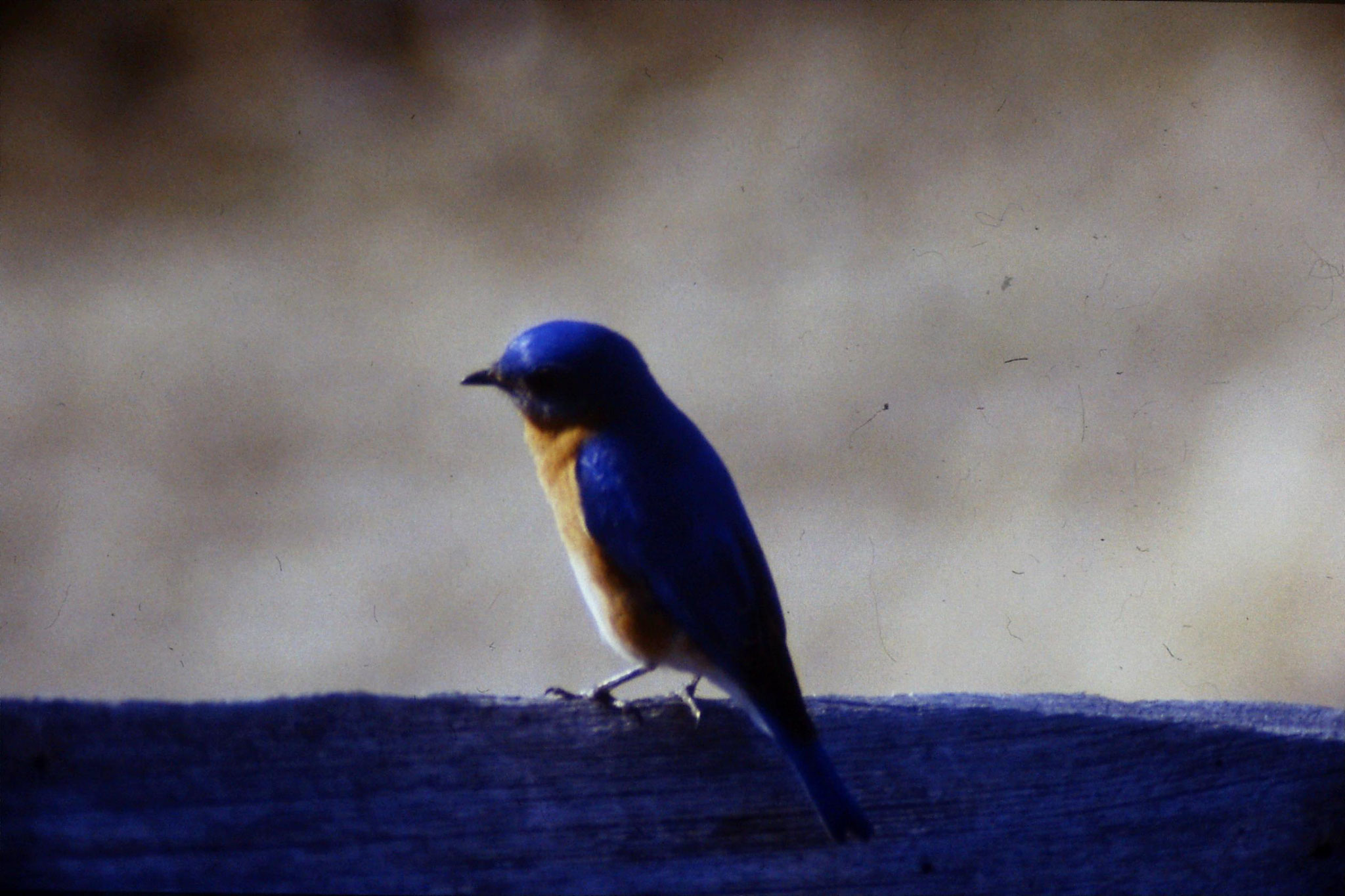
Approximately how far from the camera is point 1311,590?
6828mm

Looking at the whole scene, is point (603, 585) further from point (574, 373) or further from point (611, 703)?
point (611, 703)

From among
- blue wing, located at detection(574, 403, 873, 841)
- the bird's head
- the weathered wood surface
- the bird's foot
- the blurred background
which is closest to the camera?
the weathered wood surface

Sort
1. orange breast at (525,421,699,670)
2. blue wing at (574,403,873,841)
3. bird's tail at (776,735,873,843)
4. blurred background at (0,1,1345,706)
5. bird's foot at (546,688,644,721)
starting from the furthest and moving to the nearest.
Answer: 1. blurred background at (0,1,1345,706)
2. orange breast at (525,421,699,670)
3. blue wing at (574,403,873,841)
4. bird's foot at (546,688,644,721)
5. bird's tail at (776,735,873,843)

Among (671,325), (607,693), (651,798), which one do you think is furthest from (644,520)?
(671,325)

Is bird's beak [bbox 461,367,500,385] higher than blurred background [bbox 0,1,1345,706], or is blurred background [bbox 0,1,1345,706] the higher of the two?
blurred background [bbox 0,1,1345,706]

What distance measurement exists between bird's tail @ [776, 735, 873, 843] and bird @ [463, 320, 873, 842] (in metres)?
0.11

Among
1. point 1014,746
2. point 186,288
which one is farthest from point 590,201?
point 1014,746

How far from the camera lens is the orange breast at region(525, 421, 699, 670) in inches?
132

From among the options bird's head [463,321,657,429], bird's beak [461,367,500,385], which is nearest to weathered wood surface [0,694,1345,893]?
bird's head [463,321,657,429]

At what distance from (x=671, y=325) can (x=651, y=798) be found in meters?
7.23

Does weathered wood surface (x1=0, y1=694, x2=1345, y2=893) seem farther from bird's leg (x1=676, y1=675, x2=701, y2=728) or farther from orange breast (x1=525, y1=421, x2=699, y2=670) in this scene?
orange breast (x1=525, y1=421, x2=699, y2=670)

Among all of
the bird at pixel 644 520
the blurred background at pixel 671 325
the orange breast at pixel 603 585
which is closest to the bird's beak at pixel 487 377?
the bird at pixel 644 520

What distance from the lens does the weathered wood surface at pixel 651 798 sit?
216 centimetres

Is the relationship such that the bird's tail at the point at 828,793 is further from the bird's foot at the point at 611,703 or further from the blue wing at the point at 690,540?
the bird's foot at the point at 611,703
